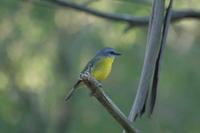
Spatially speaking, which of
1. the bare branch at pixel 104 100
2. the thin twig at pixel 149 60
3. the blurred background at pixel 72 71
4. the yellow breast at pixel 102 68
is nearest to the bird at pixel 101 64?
the yellow breast at pixel 102 68

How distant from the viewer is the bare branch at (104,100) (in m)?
1.72

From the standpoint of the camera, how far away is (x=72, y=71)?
9.42 metres

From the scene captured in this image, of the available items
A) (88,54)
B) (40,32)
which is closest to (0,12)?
(40,32)

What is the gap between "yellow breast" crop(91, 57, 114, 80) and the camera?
246cm

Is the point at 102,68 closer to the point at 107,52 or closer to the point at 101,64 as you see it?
the point at 101,64

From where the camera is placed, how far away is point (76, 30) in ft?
30.2

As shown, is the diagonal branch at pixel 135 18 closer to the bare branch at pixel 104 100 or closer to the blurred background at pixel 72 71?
the bare branch at pixel 104 100

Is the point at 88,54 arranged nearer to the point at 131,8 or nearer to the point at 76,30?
the point at 76,30

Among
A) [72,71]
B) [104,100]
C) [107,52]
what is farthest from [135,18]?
[72,71]

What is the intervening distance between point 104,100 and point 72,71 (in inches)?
304

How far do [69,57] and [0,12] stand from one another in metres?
1.45

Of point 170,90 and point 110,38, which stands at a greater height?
point 110,38

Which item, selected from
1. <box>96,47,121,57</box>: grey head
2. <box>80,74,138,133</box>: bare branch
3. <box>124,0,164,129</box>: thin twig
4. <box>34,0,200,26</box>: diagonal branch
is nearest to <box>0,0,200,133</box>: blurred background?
A: <box>34,0,200,26</box>: diagonal branch

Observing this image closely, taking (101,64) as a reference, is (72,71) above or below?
below
